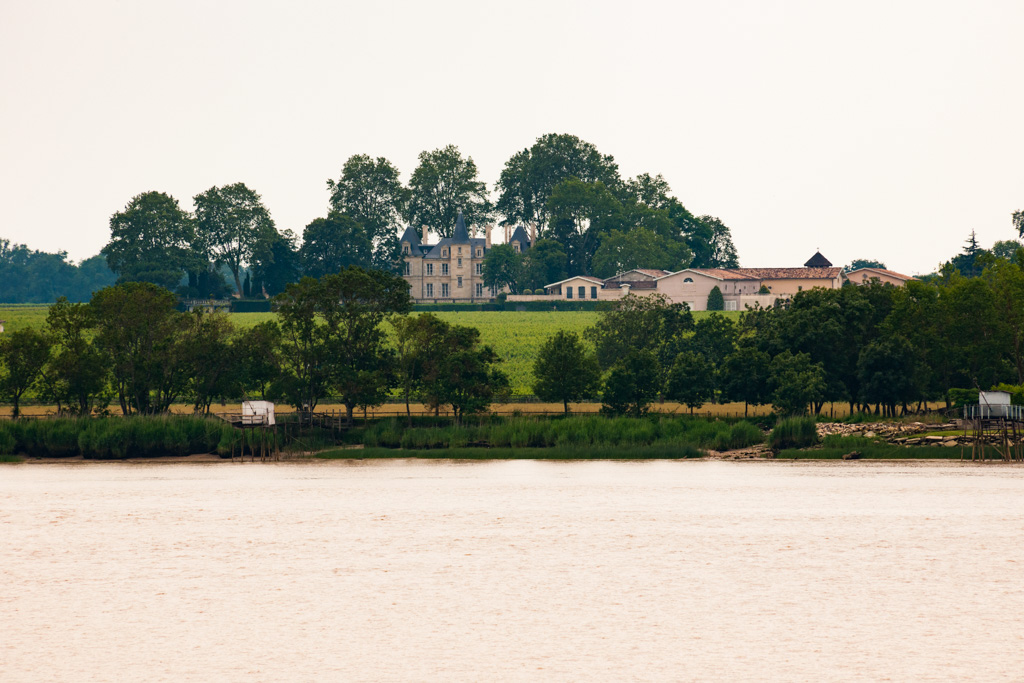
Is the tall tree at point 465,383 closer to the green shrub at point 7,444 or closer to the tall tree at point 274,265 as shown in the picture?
the green shrub at point 7,444

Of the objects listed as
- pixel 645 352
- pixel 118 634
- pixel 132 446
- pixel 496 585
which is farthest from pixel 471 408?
pixel 118 634

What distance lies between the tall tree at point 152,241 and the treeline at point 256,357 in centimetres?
8151

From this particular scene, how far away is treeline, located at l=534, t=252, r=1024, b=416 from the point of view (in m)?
73.6

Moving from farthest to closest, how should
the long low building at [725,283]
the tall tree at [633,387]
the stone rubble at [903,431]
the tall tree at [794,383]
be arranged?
the long low building at [725,283] < the tall tree at [633,387] < the tall tree at [794,383] < the stone rubble at [903,431]

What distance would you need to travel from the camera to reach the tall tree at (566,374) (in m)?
76.9

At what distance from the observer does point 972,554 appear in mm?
38312

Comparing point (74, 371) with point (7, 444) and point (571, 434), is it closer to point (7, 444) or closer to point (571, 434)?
point (7, 444)

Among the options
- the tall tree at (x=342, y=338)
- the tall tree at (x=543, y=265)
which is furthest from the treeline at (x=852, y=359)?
the tall tree at (x=543, y=265)

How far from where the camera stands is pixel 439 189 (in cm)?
19675

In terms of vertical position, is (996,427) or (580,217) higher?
(580,217)

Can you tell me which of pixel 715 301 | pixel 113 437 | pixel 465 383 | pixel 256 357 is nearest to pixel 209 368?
pixel 256 357

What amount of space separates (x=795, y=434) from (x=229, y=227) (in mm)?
120010

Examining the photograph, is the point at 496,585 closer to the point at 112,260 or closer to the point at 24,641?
the point at 24,641

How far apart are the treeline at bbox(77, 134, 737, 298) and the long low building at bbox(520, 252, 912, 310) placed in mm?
12455
